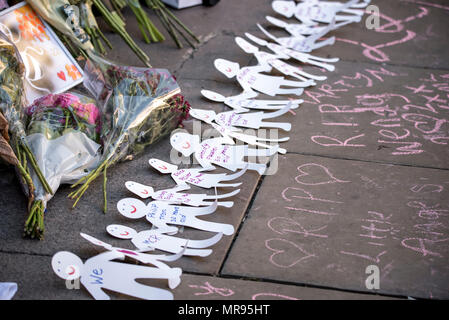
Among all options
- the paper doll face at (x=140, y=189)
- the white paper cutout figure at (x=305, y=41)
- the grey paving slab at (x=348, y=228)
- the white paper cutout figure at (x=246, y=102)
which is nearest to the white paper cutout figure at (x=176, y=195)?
the paper doll face at (x=140, y=189)

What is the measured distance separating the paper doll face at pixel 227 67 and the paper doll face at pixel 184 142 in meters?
0.81

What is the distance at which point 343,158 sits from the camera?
325 cm

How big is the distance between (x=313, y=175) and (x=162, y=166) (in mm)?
777

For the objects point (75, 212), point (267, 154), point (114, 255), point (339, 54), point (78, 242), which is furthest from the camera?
point (339, 54)

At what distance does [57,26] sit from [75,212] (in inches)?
52.0

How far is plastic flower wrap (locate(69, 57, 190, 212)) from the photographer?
3082 millimetres

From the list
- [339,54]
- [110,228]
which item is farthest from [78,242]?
[339,54]

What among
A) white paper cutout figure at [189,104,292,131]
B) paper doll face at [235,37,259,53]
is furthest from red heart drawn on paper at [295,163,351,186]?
paper doll face at [235,37,259,53]

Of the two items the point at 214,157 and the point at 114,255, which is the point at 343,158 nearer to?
the point at 214,157

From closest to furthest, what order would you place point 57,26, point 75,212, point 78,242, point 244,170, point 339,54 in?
point 78,242 → point 75,212 → point 244,170 → point 57,26 → point 339,54

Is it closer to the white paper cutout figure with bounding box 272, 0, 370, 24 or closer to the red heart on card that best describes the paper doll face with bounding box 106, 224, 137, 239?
the red heart on card

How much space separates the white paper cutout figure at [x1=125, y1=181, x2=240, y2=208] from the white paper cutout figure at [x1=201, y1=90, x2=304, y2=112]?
917mm

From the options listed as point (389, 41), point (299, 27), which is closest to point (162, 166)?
point (299, 27)

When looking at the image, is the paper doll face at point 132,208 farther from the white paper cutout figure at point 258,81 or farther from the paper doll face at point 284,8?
the paper doll face at point 284,8
